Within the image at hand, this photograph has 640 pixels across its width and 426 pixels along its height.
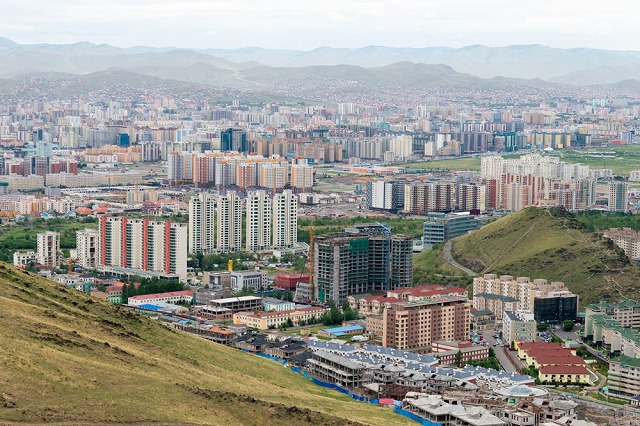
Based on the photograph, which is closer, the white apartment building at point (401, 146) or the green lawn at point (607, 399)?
the green lawn at point (607, 399)

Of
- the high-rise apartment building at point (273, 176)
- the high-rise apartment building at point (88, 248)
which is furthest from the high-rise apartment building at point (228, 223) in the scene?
the high-rise apartment building at point (273, 176)

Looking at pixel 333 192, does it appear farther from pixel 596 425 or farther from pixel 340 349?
pixel 596 425

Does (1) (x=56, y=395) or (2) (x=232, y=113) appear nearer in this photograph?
(1) (x=56, y=395)

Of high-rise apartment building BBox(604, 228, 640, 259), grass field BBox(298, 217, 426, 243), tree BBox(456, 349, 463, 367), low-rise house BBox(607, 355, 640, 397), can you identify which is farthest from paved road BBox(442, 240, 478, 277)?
low-rise house BBox(607, 355, 640, 397)

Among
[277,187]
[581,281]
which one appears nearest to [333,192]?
[277,187]

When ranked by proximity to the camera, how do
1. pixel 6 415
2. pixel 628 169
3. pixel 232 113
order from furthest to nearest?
pixel 232 113 < pixel 628 169 < pixel 6 415

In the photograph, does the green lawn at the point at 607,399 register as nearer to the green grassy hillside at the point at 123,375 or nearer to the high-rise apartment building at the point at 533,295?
the green grassy hillside at the point at 123,375

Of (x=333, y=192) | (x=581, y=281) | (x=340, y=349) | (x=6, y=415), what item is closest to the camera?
(x=6, y=415)
